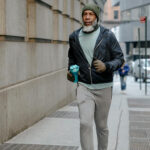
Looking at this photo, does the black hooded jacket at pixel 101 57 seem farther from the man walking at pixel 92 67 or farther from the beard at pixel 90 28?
the beard at pixel 90 28

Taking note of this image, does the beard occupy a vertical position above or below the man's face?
below

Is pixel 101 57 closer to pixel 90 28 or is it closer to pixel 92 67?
pixel 92 67

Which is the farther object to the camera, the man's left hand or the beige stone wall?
the beige stone wall

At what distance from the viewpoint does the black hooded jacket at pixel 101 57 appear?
5.07 meters

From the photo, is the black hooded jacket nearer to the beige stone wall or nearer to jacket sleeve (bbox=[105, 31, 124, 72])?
jacket sleeve (bbox=[105, 31, 124, 72])

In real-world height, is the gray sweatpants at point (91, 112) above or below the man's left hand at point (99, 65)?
below

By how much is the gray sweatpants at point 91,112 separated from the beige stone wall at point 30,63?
80.7 inches

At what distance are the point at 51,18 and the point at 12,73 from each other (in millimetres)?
3684

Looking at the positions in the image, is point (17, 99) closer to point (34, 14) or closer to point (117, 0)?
point (34, 14)

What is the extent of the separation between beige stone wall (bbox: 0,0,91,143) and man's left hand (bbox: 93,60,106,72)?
7.50ft

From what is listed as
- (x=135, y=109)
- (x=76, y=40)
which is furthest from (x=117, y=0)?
(x=76, y=40)

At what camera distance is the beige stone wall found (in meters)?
7.14

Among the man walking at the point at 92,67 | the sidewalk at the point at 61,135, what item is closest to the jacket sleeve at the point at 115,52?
the man walking at the point at 92,67

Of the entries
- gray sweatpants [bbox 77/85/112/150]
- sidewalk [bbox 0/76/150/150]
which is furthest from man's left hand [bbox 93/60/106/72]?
sidewalk [bbox 0/76/150/150]
